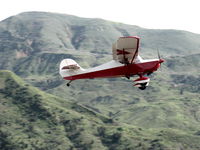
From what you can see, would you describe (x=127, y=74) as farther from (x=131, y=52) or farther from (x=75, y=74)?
(x=75, y=74)

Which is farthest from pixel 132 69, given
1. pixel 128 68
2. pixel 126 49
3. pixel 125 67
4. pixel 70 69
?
pixel 70 69

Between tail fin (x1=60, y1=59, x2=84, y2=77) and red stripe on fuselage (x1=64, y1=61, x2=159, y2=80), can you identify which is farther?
tail fin (x1=60, y1=59, x2=84, y2=77)

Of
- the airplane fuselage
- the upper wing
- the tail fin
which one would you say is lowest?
the tail fin

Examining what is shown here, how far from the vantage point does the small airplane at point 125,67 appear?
36.9 m

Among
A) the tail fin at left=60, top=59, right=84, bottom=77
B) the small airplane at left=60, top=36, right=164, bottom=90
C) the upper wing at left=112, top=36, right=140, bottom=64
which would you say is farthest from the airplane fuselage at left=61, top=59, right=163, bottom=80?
the tail fin at left=60, top=59, right=84, bottom=77

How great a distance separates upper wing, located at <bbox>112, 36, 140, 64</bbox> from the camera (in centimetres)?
3558

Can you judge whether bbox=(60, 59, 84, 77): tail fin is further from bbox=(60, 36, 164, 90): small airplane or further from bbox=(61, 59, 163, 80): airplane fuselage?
bbox=(61, 59, 163, 80): airplane fuselage

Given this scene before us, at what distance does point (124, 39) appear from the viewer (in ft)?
116

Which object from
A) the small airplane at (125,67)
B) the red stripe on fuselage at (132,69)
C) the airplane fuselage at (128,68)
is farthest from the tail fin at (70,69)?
the red stripe on fuselage at (132,69)

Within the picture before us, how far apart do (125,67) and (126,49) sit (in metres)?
3.61

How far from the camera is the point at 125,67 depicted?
132 ft

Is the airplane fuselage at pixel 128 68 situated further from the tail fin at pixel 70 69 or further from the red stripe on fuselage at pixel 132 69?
the tail fin at pixel 70 69

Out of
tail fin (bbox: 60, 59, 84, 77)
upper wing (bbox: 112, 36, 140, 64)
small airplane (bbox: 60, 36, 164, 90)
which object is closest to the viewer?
upper wing (bbox: 112, 36, 140, 64)

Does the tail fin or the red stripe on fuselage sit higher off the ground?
the red stripe on fuselage
